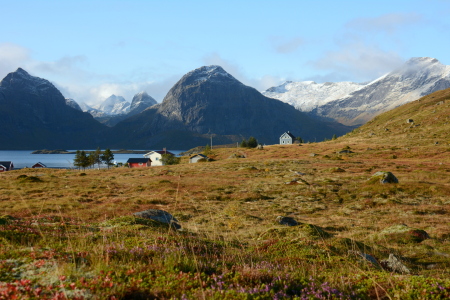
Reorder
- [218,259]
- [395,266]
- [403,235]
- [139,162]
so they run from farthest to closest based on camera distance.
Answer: [139,162], [403,235], [395,266], [218,259]

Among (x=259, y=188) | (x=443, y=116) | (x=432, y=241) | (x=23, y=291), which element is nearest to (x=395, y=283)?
(x=23, y=291)

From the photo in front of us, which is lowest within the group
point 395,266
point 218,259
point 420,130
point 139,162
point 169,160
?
point 139,162

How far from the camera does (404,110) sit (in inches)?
7328

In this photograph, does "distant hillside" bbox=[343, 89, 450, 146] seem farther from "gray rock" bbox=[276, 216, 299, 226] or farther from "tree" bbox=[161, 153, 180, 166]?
"gray rock" bbox=[276, 216, 299, 226]

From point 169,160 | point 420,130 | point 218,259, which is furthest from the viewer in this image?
point 169,160

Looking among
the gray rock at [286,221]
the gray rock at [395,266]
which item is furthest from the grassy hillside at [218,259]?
the gray rock at [286,221]

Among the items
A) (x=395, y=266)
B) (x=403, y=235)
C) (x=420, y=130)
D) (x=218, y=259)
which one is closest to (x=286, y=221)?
(x=403, y=235)

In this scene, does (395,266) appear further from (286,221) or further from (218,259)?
(286,221)

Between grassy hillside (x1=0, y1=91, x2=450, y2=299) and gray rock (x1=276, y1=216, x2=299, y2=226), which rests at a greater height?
grassy hillside (x1=0, y1=91, x2=450, y2=299)

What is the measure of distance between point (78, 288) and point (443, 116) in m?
161

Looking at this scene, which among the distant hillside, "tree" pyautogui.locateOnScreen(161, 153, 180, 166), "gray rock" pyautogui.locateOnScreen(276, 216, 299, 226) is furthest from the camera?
"tree" pyautogui.locateOnScreen(161, 153, 180, 166)

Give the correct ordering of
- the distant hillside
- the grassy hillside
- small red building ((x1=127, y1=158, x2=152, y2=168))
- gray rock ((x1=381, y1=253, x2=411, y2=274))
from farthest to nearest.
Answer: small red building ((x1=127, y1=158, x2=152, y2=168)), the distant hillside, gray rock ((x1=381, y1=253, x2=411, y2=274)), the grassy hillside

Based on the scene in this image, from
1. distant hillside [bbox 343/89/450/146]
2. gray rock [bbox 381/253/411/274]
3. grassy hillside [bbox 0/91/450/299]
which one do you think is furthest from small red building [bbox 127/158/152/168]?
gray rock [bbox 381/253/411/274]

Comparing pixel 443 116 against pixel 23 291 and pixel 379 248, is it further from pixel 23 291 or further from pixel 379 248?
pixel 23 291
